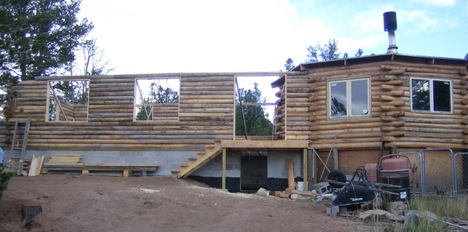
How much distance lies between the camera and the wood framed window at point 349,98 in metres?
16.0

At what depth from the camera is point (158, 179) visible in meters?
15.9

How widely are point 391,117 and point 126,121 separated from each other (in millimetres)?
9126

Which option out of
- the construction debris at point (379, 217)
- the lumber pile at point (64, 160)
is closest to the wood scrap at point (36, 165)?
the lumber pile at point (64, 160)

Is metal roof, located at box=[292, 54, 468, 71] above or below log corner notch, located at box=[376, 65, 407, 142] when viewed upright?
above

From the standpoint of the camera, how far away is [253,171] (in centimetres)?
1850

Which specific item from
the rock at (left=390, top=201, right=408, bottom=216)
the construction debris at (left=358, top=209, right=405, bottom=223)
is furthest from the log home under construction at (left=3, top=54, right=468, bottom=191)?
the construction debris at (left=358, top=209, right=405, bottom=223)

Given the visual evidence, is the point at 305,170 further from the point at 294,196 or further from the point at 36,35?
the point at 36,35

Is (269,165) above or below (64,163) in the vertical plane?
above

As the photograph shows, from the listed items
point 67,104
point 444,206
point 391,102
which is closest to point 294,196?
point 444,206

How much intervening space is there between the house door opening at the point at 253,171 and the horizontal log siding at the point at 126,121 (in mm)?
2337

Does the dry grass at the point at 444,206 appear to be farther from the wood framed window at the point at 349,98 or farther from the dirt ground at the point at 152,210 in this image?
the wood framed window at the point at 349,98

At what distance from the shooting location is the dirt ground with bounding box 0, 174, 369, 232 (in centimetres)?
936

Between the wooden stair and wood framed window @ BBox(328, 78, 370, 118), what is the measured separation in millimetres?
4039

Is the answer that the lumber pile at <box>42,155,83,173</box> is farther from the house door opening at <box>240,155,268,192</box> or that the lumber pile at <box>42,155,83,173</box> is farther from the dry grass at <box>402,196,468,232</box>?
the dry grass at <box>402,196,468,232</box>
